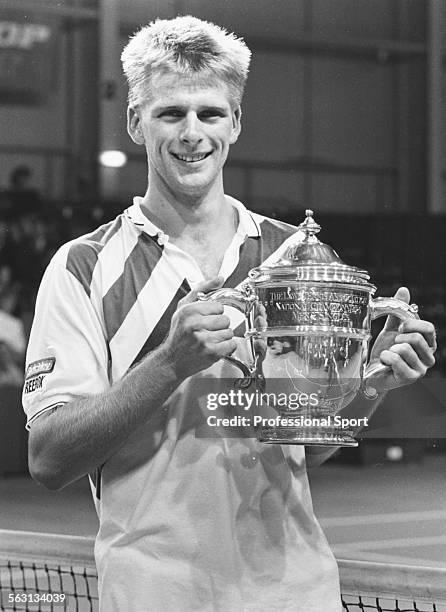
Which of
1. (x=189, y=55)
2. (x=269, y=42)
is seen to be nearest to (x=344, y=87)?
(x=269, y=42)

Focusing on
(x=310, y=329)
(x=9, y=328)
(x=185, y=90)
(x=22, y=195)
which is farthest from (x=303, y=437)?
(x=22, y=195)

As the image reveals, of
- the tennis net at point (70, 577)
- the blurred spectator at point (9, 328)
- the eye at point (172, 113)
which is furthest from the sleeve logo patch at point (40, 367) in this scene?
the blurred spectator at point (9, 328)

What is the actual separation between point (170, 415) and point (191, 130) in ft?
0.83

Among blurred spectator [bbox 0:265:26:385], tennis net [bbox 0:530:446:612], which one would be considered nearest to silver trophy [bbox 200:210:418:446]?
tennis net [bbox 0:530:446:612]

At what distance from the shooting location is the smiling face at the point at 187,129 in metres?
0.95

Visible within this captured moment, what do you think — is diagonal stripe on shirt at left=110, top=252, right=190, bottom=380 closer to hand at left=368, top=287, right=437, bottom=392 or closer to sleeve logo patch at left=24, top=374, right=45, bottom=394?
sleeve logo patch at left=24, top=374, right=45, bottom=394

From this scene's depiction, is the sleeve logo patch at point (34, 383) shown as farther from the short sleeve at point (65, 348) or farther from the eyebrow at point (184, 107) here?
the eyebrow at point (184, 107)

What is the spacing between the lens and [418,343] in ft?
3.05

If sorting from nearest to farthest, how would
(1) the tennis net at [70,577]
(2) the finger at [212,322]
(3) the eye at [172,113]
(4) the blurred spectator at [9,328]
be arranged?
(2) the finger at [212,322] → (3) the eye at [172,113] → (1) the tennis net at [70,577] → (4) the blurred spectator at [9,328]

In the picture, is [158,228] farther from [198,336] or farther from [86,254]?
[198,336]

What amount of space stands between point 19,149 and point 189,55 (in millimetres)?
800

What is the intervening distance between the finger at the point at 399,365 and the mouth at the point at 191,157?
0.77ft

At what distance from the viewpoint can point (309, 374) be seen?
93 centimetres

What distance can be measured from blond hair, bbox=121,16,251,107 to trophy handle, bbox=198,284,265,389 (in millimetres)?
184
